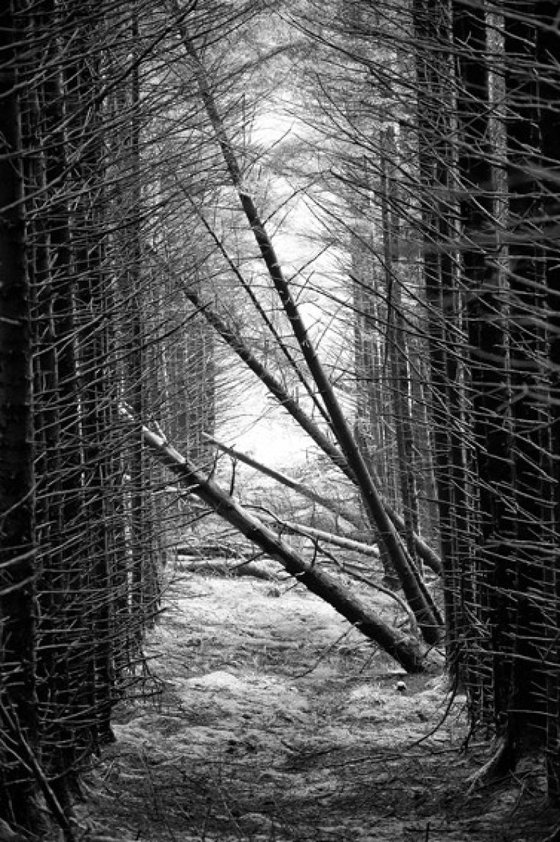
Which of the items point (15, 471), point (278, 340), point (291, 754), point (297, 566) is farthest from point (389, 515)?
point (15, 471)

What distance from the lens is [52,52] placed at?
4910mm

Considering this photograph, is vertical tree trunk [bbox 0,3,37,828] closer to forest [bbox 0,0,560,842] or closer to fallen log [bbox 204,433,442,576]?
forest [bbox 0,0,560,842]

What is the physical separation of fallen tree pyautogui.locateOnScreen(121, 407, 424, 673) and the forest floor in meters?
0.32

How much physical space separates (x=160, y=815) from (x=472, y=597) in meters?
3.07

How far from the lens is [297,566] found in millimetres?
9719

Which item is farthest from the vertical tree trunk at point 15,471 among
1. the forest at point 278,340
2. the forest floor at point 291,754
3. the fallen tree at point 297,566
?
the fallen tree at point 297,566

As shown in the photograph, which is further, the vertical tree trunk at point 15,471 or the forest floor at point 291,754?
the forest floor at point 291,754

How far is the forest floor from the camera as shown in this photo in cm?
507

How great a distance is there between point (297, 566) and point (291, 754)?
8.70 ft

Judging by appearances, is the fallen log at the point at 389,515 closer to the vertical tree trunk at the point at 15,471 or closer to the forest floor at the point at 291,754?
the forest floor at the point at 291,754

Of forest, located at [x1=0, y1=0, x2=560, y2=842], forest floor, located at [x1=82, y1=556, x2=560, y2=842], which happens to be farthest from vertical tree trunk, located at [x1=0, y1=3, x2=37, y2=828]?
forest floor, located at [x1=82, y1=556, x2=560, y2=842]

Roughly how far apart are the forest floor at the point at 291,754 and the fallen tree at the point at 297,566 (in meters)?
0.32

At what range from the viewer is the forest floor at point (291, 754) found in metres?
5.07

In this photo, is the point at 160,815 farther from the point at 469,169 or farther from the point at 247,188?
the point at 247,188
